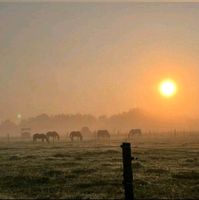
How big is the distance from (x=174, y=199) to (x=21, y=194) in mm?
7321

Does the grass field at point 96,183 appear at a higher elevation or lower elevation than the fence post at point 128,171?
lower

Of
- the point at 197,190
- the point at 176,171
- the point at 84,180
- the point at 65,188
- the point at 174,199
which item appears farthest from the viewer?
the point at 176,171

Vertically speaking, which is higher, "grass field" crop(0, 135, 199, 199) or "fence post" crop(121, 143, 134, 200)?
"fence post" crop(121, 143, 134, 200)

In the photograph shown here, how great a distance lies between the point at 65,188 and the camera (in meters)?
19.2

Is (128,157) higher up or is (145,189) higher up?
(128,157)

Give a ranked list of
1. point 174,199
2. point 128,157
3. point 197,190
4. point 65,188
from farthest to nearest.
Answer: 1. point 65,188
2. point 197,190
3. point 174,199
4. point 128,157

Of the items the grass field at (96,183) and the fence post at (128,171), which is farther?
the grass field at (96,183)

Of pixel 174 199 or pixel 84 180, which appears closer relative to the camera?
pixel 174 199

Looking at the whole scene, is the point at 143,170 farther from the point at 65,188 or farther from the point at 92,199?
the point at 92,199

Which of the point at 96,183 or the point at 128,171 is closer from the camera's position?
the point at 128,171

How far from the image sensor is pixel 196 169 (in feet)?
83.0

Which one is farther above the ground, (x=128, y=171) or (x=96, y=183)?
(x=128, y=171)

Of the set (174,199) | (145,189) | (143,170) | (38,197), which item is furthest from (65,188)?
(143,170)

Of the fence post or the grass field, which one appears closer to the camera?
the fence post
